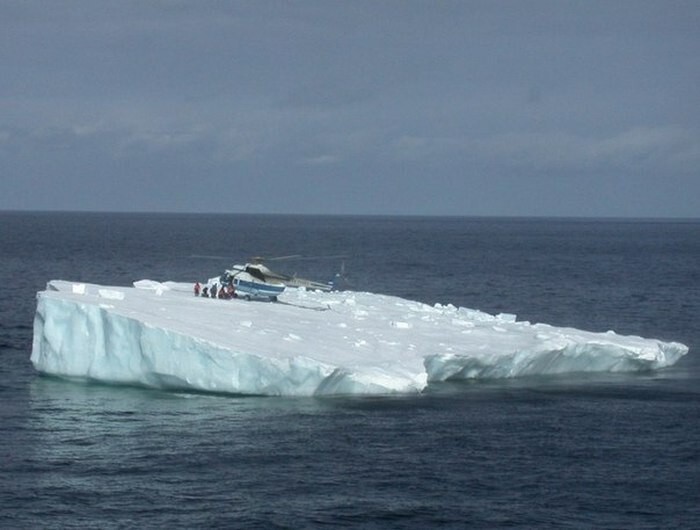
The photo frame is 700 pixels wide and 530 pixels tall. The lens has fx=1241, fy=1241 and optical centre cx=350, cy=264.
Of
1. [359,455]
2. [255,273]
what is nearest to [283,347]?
[359,455]

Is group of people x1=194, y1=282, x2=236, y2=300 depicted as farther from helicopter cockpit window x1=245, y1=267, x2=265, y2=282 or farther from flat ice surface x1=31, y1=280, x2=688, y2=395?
flat ice surface x1=31, y1=280, x2=688, y2=395

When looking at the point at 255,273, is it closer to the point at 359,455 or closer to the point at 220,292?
the point at 220,292

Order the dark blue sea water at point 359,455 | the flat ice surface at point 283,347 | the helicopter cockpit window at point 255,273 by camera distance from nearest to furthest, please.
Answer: the dark blue sea water at point 359,455 < the flat ice surface at point 283,347 < the helicopter cockpit window at point 255,273

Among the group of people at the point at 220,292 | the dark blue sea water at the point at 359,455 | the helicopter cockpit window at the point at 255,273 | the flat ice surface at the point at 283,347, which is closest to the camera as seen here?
the dark blue sea water at the point at 359,455

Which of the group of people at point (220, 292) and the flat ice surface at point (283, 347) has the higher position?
the group of people at point (220, 292)

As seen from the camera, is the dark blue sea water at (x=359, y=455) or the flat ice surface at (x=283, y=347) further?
the flat ice surface at (x=283, y=347)

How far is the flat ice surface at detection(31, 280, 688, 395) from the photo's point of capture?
38625 mm

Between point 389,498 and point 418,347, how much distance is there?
13.1 m

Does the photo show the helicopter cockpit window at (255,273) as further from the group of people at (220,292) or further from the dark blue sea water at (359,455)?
the dark blue sea water at (359,455)

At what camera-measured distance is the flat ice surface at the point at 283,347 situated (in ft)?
127

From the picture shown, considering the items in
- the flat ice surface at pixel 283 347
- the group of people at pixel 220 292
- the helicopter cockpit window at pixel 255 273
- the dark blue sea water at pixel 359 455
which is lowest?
the dark blue sea water at pixel 359 455

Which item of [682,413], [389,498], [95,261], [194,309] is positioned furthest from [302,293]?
[95,261]

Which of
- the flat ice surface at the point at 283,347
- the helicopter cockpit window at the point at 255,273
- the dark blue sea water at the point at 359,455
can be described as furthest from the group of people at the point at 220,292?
the dark blue sea water at the point at 359,455

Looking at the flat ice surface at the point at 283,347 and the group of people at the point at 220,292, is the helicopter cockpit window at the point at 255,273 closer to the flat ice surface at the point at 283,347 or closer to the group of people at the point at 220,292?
the group of people at the point at 220,292
